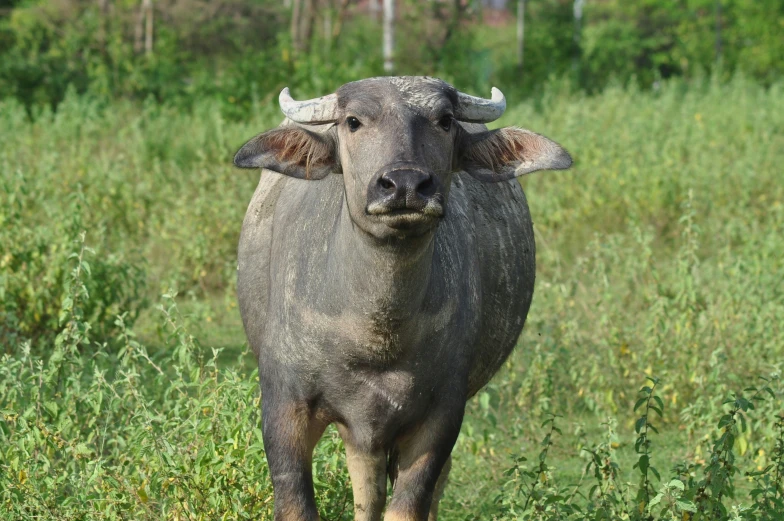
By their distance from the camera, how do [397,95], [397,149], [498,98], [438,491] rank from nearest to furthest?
[397,149] → [397,95] → [498,98] → [438,491]

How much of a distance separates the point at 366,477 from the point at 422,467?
334 millimetres

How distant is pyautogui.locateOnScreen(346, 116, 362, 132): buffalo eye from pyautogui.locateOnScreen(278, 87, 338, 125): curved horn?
0.33ft

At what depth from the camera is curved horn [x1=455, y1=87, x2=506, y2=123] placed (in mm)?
3771

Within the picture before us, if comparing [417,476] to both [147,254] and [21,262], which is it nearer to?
[21,262]

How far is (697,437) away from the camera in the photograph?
19.2ft

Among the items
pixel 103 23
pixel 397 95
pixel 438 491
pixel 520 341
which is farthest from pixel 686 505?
pixel 103 23

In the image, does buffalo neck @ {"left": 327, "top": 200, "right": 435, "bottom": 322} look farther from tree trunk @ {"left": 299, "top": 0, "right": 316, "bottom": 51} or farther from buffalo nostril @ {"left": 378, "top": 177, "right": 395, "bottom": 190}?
tree trunk @ {"left": 299, "top": 0, "right": 316, "bottom": 51}

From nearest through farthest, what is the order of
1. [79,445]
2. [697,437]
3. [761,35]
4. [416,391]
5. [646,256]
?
[416,391] → [79,445] → [697,437] → [646,256] → [761,35]

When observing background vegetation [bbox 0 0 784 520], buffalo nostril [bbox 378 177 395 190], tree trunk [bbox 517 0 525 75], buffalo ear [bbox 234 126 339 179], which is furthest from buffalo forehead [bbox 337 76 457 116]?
tree trunk [bbox 517 0 525 75]

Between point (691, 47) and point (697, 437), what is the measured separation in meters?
19.5

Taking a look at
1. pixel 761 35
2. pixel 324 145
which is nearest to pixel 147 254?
pixel 324 145

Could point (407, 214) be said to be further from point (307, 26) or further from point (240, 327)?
point (307, 26)

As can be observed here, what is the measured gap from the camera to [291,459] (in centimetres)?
379

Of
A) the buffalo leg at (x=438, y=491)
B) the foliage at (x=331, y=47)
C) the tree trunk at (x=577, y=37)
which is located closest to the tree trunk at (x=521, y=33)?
the foliage at (x=331, y=47)
